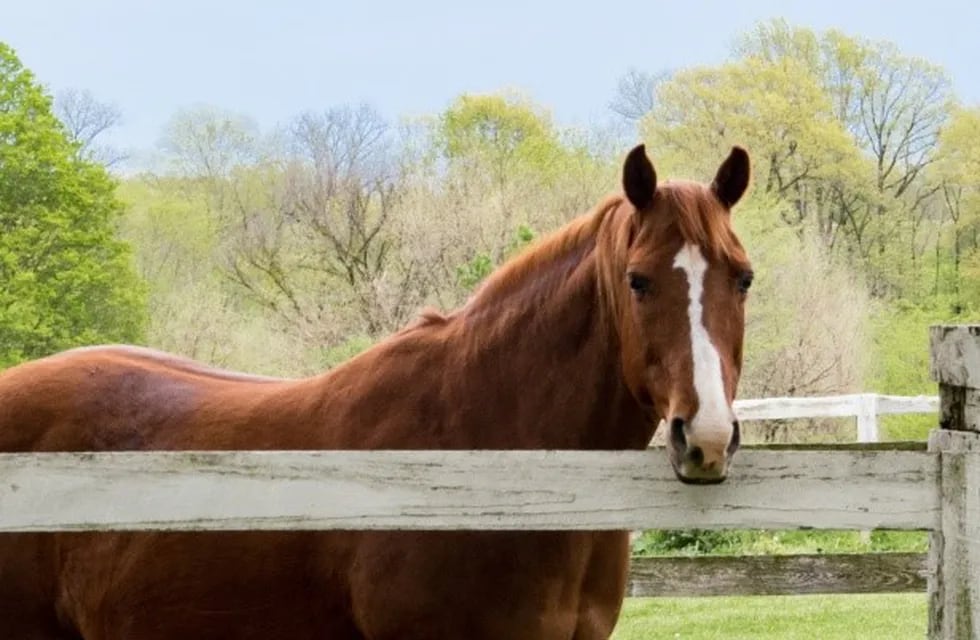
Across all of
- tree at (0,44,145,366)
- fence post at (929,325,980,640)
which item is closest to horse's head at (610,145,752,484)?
fence post at (929,325,980,640)

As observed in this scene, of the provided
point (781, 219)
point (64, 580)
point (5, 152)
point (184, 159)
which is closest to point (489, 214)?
point (781, 219)

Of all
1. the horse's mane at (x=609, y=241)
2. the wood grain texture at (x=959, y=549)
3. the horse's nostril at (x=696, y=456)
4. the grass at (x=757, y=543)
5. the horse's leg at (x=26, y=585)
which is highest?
the horse's mane at (x=609, y=241)

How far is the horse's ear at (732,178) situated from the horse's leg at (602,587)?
102cm

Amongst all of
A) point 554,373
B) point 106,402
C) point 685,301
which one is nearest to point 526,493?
point 685,301

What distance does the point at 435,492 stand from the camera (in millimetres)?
2504

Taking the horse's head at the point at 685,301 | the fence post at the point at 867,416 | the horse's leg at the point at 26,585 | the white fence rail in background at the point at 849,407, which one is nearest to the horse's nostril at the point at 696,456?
the horse's head at the point at 685,301

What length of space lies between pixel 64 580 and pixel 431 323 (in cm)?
159

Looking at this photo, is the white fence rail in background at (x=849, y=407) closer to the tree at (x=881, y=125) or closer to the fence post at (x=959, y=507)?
the fence post at (x=959, y=507)

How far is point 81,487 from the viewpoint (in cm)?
248

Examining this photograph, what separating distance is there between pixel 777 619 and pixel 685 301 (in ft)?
24.8

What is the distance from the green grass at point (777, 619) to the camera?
9164mm

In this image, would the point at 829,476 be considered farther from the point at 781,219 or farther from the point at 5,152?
the point at 5,152

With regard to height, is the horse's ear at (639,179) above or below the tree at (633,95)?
below

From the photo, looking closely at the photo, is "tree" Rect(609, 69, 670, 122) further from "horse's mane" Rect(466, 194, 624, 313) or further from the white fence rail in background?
"horse's mane" Rect(466, 194, 624, 313)
